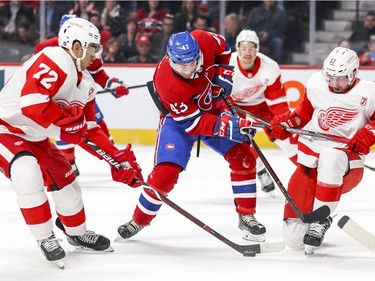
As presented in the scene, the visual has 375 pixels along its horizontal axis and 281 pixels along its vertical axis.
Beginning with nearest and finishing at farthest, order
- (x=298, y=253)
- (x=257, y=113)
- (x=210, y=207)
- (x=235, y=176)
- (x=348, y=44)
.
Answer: (x=298, y=253) → (x=235, y=176) → (x=210, y=207) → (x=257, y=113) → (x=348, y=44)

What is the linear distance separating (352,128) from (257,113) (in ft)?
4.85

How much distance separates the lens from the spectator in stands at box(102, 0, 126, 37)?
25.3 feet

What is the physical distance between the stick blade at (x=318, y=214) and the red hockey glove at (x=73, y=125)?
966mm

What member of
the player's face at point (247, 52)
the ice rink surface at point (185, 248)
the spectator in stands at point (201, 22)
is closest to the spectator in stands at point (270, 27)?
the spectator in stands at point (201, 22)

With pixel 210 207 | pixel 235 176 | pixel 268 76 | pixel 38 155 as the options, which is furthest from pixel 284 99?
pixel 38 155

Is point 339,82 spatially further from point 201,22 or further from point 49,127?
point 201,22

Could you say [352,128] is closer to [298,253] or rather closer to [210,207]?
[298,253]

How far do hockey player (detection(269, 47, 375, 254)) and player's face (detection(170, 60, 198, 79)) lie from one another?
419 millimetres

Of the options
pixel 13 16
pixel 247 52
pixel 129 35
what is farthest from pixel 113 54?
pixel 247 52

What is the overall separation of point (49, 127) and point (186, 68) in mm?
656

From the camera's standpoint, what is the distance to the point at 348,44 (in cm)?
743

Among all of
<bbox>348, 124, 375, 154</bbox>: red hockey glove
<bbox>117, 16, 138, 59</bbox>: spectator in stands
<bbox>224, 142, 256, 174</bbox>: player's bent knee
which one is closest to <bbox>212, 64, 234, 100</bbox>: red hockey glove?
<bbox>224, 142, 256, 174</bbox>: player's bent knee

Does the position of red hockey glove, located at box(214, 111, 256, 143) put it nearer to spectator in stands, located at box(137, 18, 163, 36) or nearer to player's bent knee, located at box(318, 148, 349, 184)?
player's bent knee, located at box(318, 148, 349, 184)

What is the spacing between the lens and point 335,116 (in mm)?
4086
